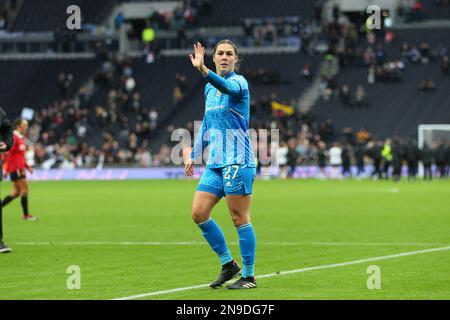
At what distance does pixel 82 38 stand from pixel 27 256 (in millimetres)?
57143

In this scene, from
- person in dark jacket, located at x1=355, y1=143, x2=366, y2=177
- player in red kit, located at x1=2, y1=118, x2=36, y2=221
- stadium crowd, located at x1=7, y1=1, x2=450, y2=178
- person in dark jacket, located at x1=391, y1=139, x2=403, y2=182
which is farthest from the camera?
stadium crowd, located at x1=7, y1=1, x2=450, y2=178

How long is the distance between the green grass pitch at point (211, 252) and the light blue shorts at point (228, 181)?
106cm

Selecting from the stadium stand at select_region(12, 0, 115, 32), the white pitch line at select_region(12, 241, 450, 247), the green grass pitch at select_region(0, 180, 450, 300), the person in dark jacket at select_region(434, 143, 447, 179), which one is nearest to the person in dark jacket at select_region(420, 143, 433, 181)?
the person in dark jacket at select_region(434, 143, 447, 179)

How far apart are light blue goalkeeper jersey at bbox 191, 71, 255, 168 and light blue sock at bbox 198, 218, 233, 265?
0.64 m

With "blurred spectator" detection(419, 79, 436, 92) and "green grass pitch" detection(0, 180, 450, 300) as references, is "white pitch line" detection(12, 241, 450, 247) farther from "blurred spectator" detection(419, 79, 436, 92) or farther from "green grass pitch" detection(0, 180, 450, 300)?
"blurred spectator" detection(419, 79, 436, 92)

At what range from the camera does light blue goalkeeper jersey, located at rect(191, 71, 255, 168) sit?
12172 millimetres

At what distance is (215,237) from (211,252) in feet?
15.1

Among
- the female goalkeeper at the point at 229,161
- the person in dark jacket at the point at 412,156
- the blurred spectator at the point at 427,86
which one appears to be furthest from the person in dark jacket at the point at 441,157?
the female goalkeeper at the point at 229,161

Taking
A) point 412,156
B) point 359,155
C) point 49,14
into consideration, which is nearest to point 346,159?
point 359,155

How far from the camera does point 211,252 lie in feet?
56.1

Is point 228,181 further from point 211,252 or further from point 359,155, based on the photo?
point 359,155

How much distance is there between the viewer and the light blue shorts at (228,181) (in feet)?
40.1

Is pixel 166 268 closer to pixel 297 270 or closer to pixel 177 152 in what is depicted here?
pixel 297 270

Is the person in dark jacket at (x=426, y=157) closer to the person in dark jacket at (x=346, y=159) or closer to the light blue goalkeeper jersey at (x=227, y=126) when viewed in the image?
the person in dark jacket at (x=346, y=159)
